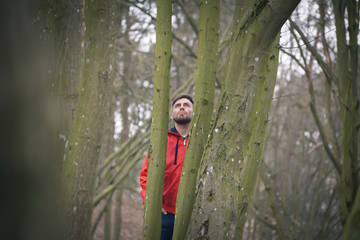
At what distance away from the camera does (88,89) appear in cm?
256

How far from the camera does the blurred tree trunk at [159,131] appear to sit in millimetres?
2381

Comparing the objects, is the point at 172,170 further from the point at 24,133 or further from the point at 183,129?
the point at 24,133

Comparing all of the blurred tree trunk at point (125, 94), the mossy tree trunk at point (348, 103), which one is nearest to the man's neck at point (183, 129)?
the mossy tree trunk at point (348, 103)

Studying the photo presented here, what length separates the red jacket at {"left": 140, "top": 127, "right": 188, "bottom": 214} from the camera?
3.05 meters

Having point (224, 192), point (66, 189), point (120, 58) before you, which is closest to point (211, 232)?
point (224, 192)

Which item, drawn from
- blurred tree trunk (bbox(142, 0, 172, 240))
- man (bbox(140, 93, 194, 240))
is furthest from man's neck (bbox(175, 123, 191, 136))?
blurred tree trunk (bbox(142, 0, 172, 240))

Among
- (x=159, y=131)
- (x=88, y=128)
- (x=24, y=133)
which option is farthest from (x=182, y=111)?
(x=24, y=133)

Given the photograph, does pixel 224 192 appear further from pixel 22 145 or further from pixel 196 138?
pixel 22 145

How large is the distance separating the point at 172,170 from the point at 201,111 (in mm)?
951

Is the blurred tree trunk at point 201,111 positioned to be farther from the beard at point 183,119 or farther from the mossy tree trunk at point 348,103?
the mossy tree trunk at point 348,103

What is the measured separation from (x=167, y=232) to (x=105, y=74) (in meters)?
1.72

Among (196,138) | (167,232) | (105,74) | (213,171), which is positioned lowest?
(167,232)

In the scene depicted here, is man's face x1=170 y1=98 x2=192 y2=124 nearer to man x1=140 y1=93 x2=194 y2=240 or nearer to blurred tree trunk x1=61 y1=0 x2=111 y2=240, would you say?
man x1=140 y1=93 x2=194 y2=240

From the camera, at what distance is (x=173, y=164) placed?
3.06 m
